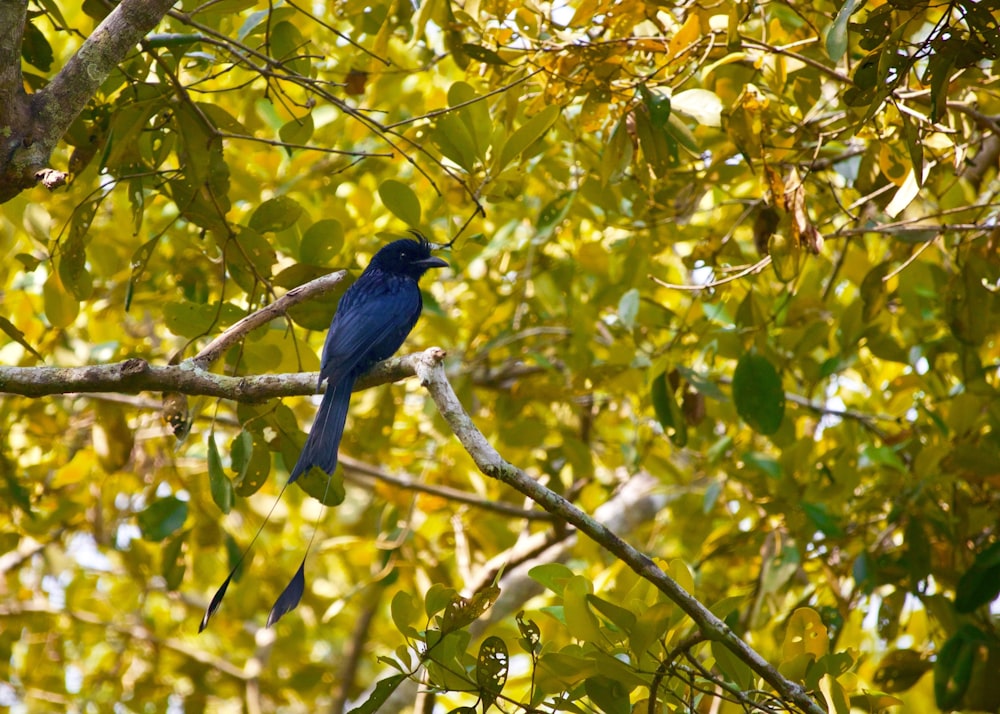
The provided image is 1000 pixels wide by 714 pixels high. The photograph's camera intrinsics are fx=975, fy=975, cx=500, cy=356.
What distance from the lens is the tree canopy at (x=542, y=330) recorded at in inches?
90.2

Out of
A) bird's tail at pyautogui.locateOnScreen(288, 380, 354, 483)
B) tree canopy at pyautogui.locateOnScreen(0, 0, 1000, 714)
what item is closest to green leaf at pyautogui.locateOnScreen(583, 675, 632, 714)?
tree canopy at pyautogui.locateOnScreen(0, 0, 1000, 714)

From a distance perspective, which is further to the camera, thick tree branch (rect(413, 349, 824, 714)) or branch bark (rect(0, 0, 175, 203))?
branch bark (rect(0, 0, 175, 203))

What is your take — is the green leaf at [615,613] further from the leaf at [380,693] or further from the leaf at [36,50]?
the leaf at [36,50]

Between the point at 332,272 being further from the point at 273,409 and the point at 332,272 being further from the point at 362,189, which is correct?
the point at 362,189

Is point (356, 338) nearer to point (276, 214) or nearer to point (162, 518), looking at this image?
point (276, 214)

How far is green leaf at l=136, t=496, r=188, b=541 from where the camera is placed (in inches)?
147

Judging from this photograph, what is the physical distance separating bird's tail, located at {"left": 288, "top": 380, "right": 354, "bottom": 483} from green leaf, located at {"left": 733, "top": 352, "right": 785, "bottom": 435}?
1321 mm

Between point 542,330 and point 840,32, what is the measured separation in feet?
8.59

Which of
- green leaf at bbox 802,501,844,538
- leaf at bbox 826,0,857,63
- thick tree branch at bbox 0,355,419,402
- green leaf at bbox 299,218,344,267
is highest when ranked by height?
green leaf at bbox 299,218,344,267

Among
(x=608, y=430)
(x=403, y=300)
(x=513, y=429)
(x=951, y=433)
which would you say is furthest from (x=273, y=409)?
(x=608, y=430)

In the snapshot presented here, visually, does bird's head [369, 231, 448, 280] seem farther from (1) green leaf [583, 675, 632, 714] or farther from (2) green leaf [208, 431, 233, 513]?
(1) green leaf [583, 675, 632, 714]

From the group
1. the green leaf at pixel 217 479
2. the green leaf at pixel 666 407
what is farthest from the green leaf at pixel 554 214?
the green leaf at pixel 217 479

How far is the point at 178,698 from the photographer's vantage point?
651 cm

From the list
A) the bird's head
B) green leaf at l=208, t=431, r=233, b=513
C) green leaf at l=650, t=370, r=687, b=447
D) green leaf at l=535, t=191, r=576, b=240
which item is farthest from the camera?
the bird's head
